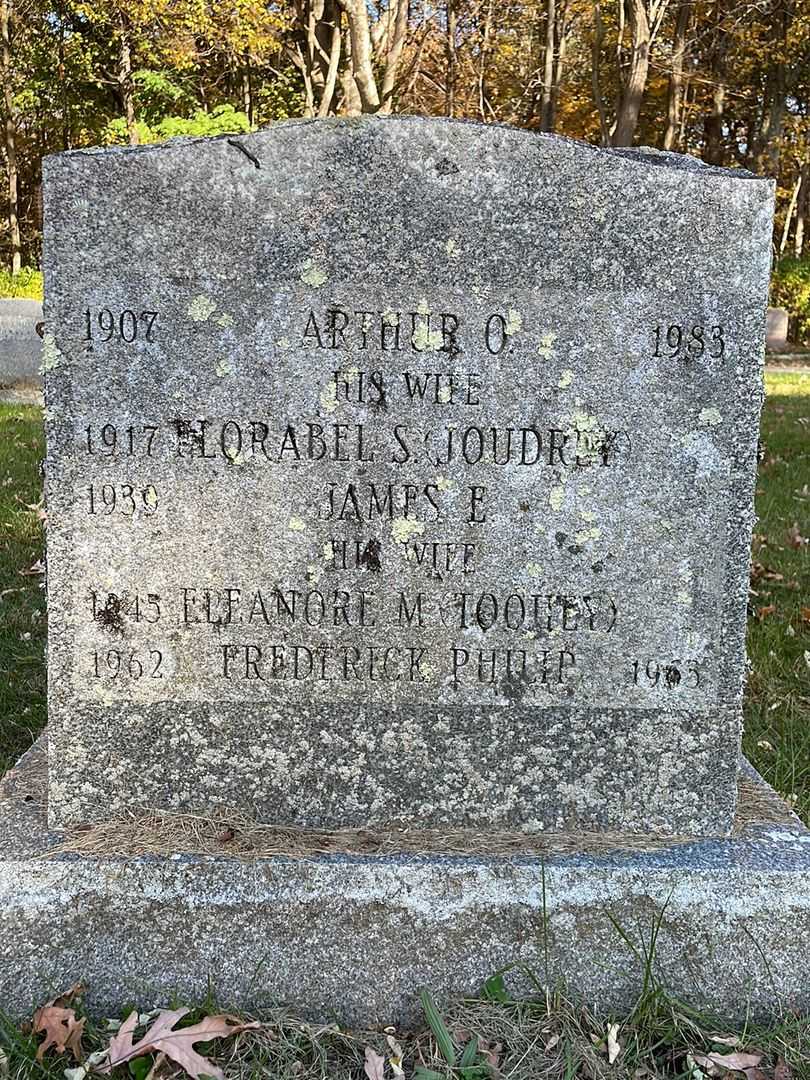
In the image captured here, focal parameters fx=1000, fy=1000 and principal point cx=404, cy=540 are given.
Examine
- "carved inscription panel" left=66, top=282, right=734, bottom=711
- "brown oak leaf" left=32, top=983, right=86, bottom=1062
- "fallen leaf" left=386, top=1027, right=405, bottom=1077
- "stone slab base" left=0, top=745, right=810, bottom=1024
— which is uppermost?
"carved inscription panel" left=66, top=282, right=734, bottom=711

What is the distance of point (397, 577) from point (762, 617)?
112 inches

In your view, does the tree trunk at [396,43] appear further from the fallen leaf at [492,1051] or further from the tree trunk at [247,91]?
the fallen leaf at [492,1051]

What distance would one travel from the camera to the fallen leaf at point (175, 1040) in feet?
7.00

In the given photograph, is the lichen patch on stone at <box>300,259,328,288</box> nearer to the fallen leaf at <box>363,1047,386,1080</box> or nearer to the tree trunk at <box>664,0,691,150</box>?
the fallen leaf at <box>363,1047,386,1080</box>

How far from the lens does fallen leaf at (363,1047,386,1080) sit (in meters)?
2.19

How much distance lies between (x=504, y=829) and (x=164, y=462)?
1.30 meters

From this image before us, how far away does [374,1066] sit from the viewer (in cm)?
222

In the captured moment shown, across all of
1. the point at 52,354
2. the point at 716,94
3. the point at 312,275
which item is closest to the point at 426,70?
the point at 716,94

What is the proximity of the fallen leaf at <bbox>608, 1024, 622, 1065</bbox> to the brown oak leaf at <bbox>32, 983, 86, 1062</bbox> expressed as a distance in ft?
3.89

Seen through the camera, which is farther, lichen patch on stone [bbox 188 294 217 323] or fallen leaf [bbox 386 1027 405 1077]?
lichen patch on stone [bbox 188 294 217 323]

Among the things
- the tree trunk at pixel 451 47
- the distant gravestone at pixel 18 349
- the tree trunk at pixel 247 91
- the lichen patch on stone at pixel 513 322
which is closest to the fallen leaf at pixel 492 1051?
the lichen patch on stone at pixel 513 322

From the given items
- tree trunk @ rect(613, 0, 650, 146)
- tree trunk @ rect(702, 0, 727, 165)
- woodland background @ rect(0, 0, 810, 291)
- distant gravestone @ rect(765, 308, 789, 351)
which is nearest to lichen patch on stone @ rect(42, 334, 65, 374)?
woodland background @ rect(0, 0, 810, 291)

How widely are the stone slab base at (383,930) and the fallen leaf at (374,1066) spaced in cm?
17

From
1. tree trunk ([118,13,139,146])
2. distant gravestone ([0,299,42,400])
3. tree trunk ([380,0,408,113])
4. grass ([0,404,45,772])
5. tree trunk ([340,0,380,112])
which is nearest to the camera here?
grass ([0,404,45,772])
